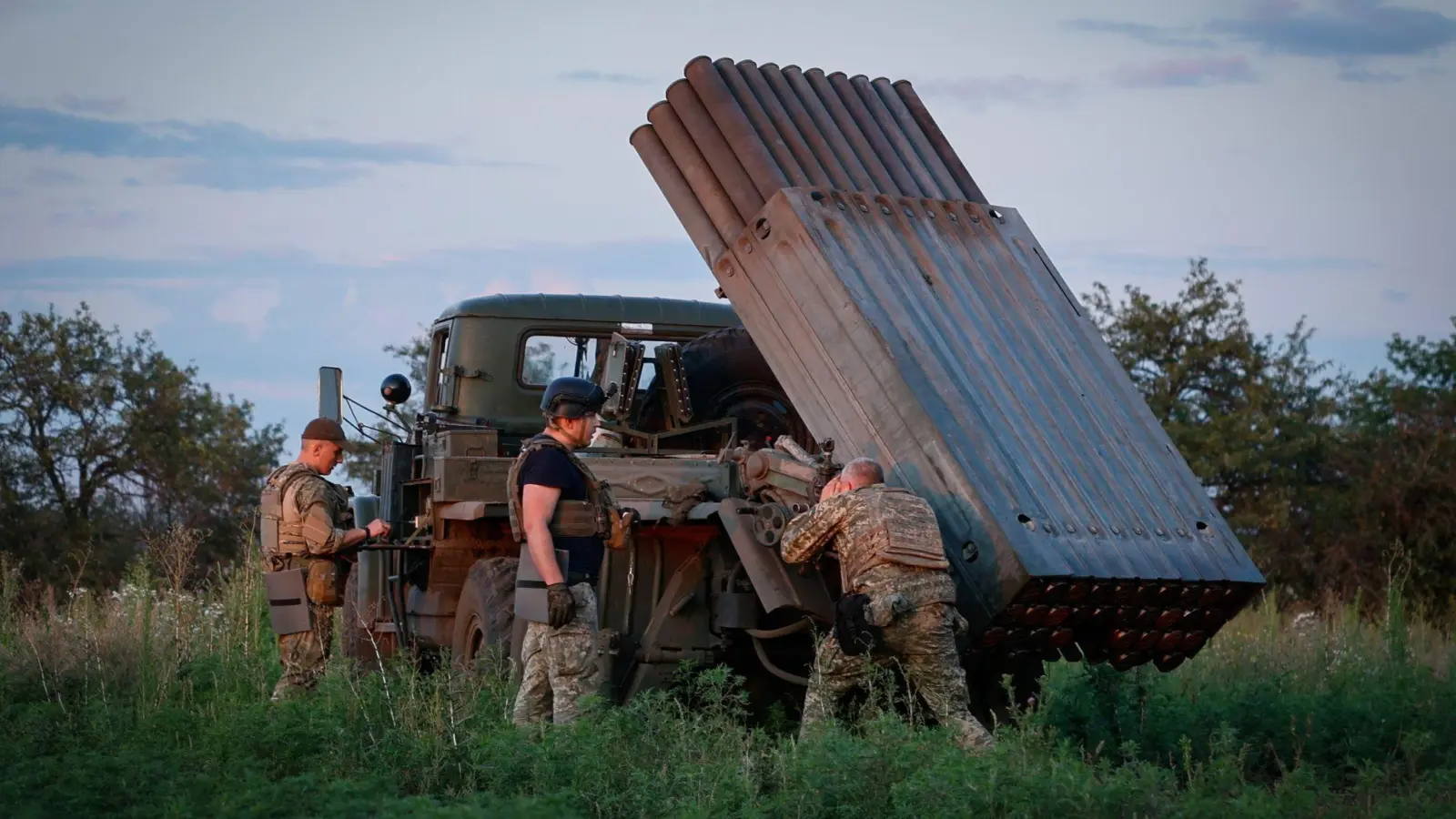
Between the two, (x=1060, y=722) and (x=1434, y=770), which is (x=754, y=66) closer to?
(x=1060, y=722)

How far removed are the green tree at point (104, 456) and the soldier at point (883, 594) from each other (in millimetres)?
14297

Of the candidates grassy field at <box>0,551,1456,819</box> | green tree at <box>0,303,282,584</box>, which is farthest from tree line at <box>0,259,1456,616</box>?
grassy field at <box>0,551,1456,819</box>

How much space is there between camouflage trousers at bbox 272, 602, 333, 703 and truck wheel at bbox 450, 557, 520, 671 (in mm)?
763

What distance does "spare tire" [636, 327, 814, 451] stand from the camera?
1098cm

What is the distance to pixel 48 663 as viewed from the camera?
37.5 ft

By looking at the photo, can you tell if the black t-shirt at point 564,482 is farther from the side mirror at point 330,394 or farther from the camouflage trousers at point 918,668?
the side mirror at point 330,394

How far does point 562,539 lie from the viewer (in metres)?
8.55

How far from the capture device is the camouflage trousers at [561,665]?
27.7ft

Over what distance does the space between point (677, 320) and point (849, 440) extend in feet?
11.5

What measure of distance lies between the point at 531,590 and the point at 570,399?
37.0 inches

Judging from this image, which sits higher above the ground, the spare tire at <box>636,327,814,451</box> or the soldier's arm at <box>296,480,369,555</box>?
the spare tire at <box>636,327,814,451</box>

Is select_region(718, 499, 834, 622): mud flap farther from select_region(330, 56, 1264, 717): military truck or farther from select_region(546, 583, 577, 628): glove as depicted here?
select_region(546, 583, 577, 628): glove

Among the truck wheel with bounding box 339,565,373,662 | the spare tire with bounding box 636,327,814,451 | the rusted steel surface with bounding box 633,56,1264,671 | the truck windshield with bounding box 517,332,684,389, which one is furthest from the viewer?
the truck wheel with bounding box 339,565,373,662

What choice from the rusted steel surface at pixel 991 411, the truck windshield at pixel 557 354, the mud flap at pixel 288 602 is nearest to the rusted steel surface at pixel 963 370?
the rusted steel surface at pixel 991 411
